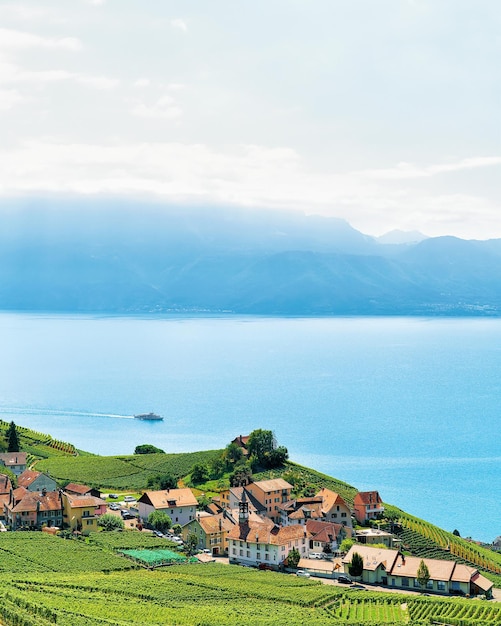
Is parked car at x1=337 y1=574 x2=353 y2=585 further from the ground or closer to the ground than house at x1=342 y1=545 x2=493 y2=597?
closer to the ground

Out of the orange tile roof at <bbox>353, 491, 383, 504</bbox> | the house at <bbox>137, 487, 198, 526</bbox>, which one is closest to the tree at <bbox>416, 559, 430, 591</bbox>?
the orange tile roof at <bbox>353, 491, 383, 504</bbox>

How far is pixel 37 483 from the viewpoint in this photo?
68000 mm

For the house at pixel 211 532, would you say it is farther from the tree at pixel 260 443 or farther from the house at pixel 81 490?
the tree at pixel 260 443

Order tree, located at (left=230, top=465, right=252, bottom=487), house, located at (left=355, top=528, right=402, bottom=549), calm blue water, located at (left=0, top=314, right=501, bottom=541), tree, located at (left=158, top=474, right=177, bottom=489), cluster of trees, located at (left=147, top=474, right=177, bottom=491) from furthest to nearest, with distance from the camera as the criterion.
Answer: calm blue water, located at (left=0, top=314, right=501, bottom=541) < tree, located at (left=230, top=465, right=252, bottom=487) < cluster of trees, located at (left=147, top=474, right=177, bottom=491) < tree, located at (left=158, top=474, right=177, bottom=489) < house, located at (left=355, top=528, right=402, bottom=549)

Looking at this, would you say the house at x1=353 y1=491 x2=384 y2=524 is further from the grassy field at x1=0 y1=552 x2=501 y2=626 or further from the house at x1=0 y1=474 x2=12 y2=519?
the house at x1=0 y1=474 x2=12 y2=519

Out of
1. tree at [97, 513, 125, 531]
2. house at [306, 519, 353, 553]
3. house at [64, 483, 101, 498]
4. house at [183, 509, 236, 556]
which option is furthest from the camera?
house at [64, 483, 101, 498]

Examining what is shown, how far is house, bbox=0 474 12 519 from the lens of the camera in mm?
63497

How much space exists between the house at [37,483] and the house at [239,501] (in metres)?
14.0

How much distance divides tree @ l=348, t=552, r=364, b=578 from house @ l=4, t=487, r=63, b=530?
22201 millimetres

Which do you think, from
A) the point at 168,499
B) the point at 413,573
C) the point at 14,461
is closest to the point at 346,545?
the point at 413,573

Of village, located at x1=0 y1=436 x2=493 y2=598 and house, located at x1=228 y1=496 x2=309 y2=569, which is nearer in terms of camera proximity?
village, located at x1=0 y1=436 x2=493 y2=598

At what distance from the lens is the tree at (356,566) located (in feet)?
167

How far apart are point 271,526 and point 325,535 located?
13.7ft

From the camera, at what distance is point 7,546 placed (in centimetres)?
5272
